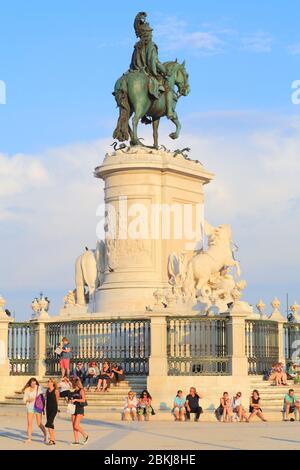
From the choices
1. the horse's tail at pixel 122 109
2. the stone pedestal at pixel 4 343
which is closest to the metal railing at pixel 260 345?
the stone pedestal at pixel 4 343

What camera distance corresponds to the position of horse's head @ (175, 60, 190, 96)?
39.6 meters

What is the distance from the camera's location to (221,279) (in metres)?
37.0

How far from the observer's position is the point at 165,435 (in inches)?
953

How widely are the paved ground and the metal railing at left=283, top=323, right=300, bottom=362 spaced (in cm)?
926

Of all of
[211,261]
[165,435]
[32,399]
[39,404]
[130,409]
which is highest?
[211,261]

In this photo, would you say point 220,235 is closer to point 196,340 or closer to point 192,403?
point 196,340

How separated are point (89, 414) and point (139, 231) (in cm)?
813

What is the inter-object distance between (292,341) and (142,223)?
676 cm

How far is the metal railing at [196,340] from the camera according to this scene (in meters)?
33.3

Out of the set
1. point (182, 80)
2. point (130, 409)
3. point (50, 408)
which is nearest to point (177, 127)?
point (182, 80)

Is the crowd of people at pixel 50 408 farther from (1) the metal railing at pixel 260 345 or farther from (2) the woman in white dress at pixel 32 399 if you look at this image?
(1) the metal railing at pixel 260 345

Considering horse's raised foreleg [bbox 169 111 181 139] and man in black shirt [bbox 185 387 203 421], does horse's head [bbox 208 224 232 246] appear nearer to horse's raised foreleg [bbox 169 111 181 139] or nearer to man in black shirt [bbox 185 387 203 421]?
horse's raised foreleg [bbox 169 111 181 139]
